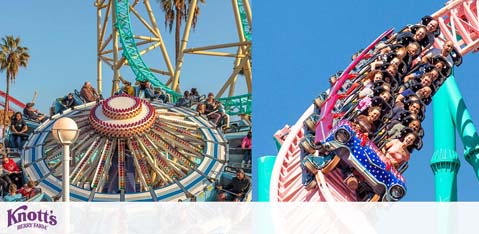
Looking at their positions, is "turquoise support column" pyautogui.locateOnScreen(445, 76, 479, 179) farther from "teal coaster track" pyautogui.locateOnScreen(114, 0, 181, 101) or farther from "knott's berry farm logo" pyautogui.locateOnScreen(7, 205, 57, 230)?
"teal coaster track" pyautogui.locateOnScreen(114, 0, 181, 101)

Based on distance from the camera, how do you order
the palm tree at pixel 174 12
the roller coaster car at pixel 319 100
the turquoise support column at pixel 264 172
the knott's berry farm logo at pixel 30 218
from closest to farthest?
the roller coaster car at pixel 319 100 → the turquoise support column at pixel 264 172 → the knott's berry farm logo at pixel 30 218 → the palm tree at pixel 174 12

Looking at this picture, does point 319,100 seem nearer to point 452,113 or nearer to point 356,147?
point 452,113

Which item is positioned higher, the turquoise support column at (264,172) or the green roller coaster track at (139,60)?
the green roller coaster track at (139,60)

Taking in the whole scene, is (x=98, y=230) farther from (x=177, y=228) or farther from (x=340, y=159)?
(x=340, y=159)

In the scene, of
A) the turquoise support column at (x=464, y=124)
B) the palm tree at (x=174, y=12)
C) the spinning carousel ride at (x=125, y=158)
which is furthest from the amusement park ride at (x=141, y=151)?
the turquoise support column at (x=464, y=124)

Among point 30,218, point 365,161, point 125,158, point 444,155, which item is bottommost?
point 30,218

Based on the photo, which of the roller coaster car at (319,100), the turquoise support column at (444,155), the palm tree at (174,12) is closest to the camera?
the roller coaster car at (319,100)

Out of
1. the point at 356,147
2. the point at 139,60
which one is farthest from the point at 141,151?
the point at 356,147

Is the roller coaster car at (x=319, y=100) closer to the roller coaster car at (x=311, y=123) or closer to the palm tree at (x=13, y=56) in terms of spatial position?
the roller coaster car at (x=311, y=123)

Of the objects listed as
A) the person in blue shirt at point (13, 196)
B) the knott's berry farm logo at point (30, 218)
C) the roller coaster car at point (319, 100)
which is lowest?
the knott's berry farm logo at point (30, 218)
